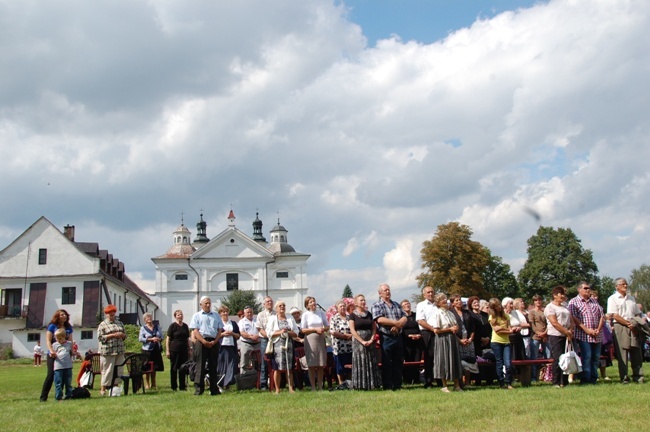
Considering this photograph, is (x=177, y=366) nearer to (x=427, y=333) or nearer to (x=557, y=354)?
(x=427, y=333)

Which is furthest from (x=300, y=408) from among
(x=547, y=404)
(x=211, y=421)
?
(x=547, y=404)

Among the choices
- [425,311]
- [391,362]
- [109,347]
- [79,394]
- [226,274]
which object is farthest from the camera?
[226,274]

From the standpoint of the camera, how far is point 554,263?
188ft

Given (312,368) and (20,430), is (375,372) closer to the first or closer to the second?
(312,368)

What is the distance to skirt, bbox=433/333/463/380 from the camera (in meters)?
11.4

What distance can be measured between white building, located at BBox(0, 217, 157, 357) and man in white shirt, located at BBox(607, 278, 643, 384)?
42797mm

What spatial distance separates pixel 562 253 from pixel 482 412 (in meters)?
53.1

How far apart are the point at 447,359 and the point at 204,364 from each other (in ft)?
15.6

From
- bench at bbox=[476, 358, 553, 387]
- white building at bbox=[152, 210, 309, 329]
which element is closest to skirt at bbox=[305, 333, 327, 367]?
bench at bbox=[476, 358, 553, 387]

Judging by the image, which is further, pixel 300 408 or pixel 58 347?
pixel 58 347

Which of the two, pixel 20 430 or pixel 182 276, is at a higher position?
pixel 182 276

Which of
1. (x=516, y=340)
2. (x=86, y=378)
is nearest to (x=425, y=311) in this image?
(x=516, y=340)

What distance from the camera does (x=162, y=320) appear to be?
71312 millimetres

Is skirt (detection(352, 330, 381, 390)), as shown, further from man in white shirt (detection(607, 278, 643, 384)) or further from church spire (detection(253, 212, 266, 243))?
church spire (detection(253, 212, 266, 243))
